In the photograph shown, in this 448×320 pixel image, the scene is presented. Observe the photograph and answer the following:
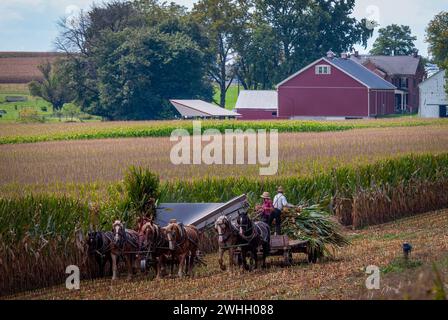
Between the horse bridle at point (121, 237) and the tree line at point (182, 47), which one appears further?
the tree line at point (182, 47)

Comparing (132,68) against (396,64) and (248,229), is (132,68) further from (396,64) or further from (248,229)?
(248,229)

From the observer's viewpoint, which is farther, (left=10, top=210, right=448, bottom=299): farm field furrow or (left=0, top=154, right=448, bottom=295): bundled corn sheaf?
(left=0, top=154, right=448, bottom=295): bundled corn sheaf

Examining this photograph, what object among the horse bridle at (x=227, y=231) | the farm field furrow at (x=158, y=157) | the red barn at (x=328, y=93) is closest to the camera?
the horse bridle at (x=227, y=231)

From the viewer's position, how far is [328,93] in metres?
93.2

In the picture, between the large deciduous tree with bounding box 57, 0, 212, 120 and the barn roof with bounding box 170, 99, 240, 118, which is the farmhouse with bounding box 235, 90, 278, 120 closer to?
the large deciduous tree with bounding box 57, 0, 212, 120

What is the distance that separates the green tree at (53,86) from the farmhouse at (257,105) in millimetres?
17834

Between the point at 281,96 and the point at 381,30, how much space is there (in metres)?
62.2

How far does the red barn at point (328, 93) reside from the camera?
91.9 m

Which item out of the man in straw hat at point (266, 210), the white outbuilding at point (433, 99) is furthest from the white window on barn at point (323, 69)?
the man in straw hat at point (266, 210)

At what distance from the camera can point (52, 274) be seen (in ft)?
59.5

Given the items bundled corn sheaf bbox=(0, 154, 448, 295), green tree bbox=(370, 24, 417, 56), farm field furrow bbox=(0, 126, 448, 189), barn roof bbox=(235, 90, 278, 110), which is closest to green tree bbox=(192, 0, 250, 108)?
barn roof bbox=(235, 90, 278, 110)

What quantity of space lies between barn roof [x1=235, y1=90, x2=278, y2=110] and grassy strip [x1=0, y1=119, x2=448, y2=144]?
2996 centimetres

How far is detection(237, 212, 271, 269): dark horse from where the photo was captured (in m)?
17.8

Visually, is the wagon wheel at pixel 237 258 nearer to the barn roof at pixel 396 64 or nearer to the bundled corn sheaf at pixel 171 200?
the bundled corn sheaf at pixel 171 200
